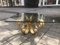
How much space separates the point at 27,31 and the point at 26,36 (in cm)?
16

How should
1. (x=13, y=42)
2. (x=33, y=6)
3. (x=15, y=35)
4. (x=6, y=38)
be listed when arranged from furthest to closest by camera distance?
(x=33, y=6)
(x=15, y=35)
(x=6, y=38)
(x=13, y=42)

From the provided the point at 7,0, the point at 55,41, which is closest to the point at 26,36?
the point at 55,41

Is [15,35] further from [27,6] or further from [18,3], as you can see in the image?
[18,3]

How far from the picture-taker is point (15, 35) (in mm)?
2416

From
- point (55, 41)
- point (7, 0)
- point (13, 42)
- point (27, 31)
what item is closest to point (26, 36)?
point (27, 31)

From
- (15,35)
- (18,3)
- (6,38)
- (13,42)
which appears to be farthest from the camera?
(18,3)

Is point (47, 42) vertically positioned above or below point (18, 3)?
below

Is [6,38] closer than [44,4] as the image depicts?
Yes

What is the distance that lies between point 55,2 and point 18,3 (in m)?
2.78

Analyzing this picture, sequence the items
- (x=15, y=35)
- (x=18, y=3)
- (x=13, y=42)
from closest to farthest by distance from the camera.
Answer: (x=13, y=42)
(x=15, y=35)
(x=18, y=3)

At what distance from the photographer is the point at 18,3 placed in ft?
28.2

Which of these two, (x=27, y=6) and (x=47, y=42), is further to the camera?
(x=27, y=6)

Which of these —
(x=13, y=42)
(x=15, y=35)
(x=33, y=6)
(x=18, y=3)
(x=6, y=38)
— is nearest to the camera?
(x=13, y=42)

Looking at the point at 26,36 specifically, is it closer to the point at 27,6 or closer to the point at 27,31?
the point at 27,31
